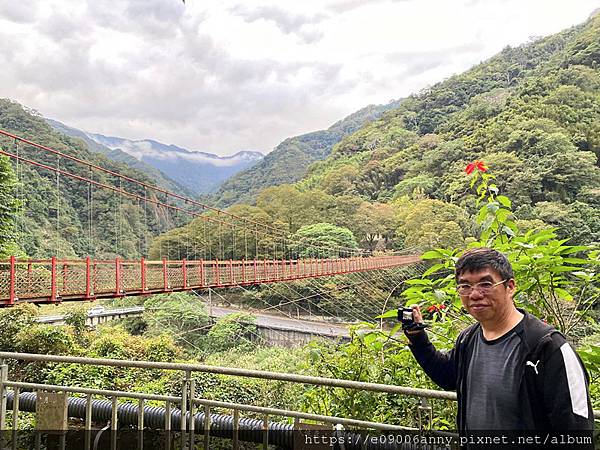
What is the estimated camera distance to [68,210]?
1466 centimetres

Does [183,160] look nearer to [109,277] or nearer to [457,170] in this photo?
[457,170]

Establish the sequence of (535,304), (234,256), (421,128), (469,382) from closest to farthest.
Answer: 1. (469,382)
2. (535,304)
3. (234,256)
4. (421,128)

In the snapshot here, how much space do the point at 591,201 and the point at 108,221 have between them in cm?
1729

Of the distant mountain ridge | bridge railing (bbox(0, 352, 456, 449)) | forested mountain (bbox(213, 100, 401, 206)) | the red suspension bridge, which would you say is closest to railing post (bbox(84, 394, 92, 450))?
bridge railing (bbox(0, 352, 456, 449))

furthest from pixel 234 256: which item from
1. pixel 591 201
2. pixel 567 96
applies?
pixel 567 96

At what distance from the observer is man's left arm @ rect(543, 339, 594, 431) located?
540 mm

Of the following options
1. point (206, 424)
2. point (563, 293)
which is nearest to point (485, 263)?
point (563, 293)

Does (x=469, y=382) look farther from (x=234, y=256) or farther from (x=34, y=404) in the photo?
(x=234, y=256)

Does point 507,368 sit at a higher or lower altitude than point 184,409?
higher

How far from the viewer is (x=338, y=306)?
15.5 meters

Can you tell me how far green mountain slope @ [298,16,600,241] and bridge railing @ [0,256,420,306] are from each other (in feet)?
34.6

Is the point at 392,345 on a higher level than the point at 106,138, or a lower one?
lower

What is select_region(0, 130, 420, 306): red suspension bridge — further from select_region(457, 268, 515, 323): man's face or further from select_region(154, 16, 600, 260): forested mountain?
select_region(154, 16, 600, 260): forested mountain

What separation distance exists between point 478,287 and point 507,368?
0.12m
